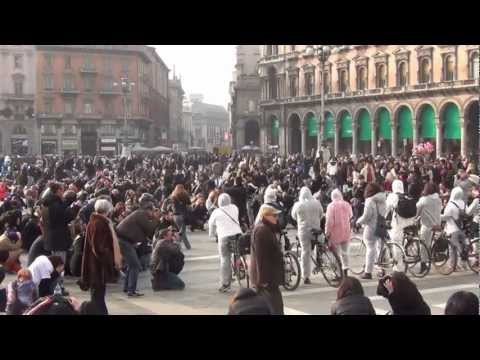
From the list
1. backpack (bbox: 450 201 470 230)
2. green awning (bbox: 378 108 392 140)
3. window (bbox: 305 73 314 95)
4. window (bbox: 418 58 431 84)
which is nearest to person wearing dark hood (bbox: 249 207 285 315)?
backpack (bbox: 450 201 470 230)

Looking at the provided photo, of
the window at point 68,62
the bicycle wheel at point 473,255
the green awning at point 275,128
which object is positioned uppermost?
the window at point 68,62

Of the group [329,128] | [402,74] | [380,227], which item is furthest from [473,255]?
[329,128]

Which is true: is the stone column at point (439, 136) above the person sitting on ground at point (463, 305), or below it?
above

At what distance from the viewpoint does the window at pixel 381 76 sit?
56.8 metres

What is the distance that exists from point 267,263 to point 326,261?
416 cm

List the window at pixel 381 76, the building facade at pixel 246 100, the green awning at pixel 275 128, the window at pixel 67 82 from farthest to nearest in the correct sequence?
1. the building facade at pixel 246 100
2. the window at pixel 67 82
3. the green awning at pixel 275 128
4. the window at pixel 381 76

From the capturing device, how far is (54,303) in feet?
21.3

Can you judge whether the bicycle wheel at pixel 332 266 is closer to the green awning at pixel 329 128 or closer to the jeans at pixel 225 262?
the jeans at pixel 225 262

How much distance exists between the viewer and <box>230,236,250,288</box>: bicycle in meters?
11.8

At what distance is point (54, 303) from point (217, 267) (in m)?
7.85

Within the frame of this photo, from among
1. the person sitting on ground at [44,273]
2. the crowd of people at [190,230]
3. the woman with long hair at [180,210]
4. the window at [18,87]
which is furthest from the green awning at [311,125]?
the person sitting on ground at [44,273]
